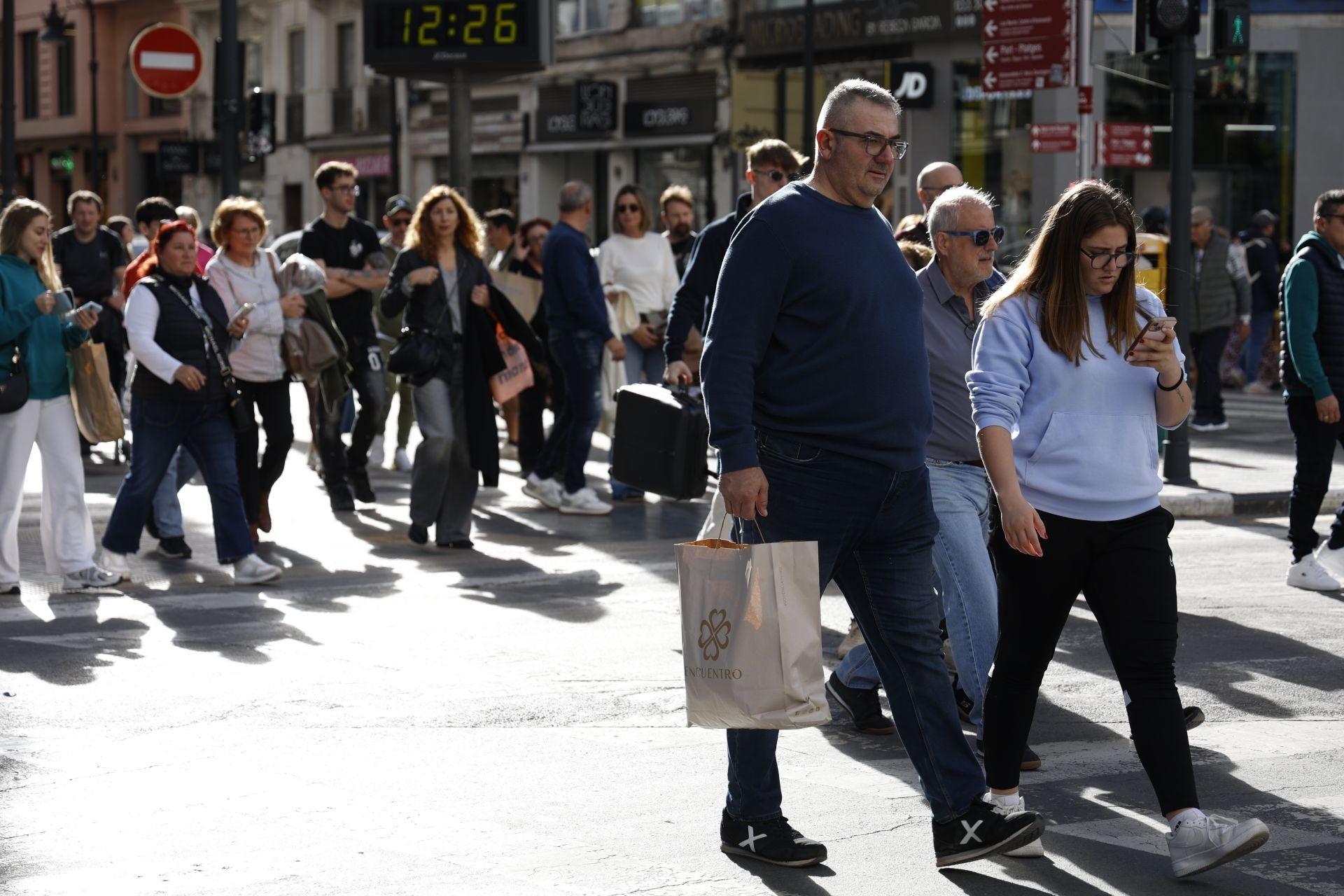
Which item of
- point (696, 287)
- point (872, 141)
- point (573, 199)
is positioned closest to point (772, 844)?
point (872, 141)

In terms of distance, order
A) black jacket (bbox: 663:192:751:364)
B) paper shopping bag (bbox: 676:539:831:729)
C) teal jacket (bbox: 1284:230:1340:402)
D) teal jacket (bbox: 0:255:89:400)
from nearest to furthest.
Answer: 1. paper shopping bag (bbox: 676:539:831:729)
2. black jacket (bbox: 663:192:751:364)
3. teal jacket (bbox: 0:255:89:400)
4. teal jacket (bbox: 1284:230:1340:402)

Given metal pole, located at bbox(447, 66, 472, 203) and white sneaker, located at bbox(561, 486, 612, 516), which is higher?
metal pole, located at bbox(447, 66, 472, 203)

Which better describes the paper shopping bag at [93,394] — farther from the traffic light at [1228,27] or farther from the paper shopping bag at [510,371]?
the traffic light at [1228,27]

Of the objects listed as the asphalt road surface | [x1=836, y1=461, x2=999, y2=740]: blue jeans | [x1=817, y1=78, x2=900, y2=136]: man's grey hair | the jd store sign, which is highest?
the jd store sign

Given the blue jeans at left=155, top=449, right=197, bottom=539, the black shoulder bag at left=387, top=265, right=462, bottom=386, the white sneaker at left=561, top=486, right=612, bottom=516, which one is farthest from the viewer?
the white sneaker at left=561, top=486, right=612, bottom=516

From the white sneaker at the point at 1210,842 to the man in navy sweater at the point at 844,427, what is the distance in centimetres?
36

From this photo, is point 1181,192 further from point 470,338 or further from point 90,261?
point 90,261

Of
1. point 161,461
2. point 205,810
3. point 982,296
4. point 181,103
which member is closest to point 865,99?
point 982,296

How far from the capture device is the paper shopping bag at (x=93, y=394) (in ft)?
31.5

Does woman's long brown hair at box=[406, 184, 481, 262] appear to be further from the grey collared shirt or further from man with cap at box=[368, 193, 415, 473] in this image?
the grey collared shirt

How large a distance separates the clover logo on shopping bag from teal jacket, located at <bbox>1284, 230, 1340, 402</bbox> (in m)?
5.38

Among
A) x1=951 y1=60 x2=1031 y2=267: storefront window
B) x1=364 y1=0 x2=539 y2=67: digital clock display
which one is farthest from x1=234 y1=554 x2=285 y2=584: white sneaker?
x1=951 y1=60 x2=1031 y2=267: storefront window

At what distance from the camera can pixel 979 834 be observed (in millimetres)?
5055

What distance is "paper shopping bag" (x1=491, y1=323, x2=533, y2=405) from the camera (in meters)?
10.9
